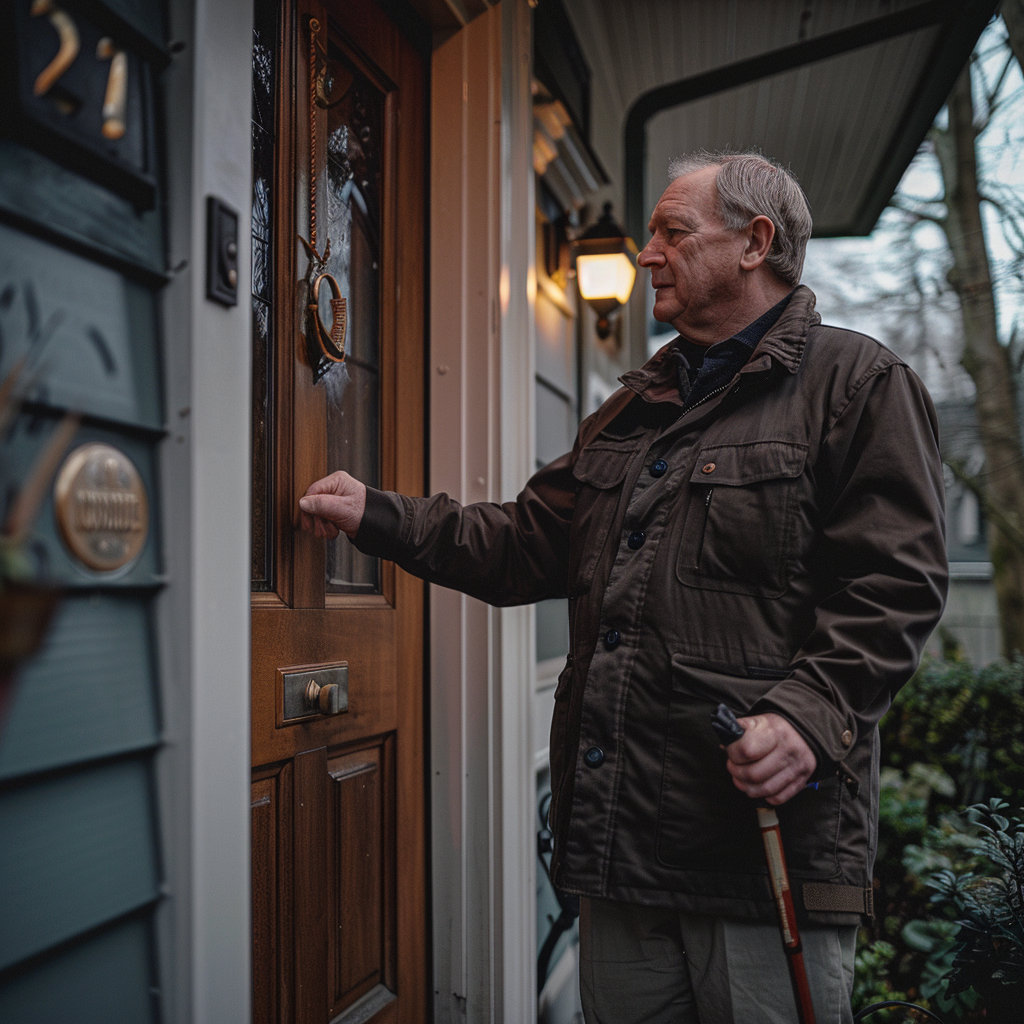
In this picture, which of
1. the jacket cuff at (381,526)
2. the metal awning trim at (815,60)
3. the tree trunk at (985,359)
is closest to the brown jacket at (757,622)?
the jacket cuff at (381,526)

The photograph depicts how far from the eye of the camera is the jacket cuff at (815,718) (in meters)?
1.16

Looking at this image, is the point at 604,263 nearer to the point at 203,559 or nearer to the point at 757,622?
the point at 757,622

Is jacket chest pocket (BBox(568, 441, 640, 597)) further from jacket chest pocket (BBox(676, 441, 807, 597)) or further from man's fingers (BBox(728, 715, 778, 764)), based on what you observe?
man's fingers (BBox(728, 715, 778, 764))

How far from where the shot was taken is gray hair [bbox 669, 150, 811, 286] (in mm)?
1575

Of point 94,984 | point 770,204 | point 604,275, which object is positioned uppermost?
point 604,275

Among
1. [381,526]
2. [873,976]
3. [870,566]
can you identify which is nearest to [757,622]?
[870,566]

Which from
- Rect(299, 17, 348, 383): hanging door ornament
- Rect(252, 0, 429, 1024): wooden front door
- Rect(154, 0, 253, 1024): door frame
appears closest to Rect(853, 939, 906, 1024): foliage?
Rect(252, 0, 429, 1024): wooden front door

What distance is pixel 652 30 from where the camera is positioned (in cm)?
409

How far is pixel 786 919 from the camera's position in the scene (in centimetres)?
121

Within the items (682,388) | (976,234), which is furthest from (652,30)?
(682,388)

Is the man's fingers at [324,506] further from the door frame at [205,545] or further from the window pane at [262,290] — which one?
the door frame at [205,545]

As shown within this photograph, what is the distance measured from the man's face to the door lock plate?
870 millimetres

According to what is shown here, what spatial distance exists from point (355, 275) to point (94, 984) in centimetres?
132

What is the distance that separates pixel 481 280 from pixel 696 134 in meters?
3.68
